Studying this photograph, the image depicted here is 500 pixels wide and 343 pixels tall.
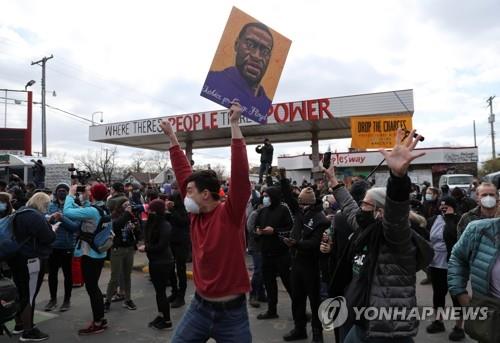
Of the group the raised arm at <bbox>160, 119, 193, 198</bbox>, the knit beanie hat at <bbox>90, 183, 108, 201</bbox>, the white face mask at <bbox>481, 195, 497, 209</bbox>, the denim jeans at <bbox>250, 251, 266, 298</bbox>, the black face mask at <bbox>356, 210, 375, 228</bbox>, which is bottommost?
the denim jeans at <bbox>250, 251, 266, 298</bbox>

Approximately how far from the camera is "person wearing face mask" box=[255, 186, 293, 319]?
6246mm

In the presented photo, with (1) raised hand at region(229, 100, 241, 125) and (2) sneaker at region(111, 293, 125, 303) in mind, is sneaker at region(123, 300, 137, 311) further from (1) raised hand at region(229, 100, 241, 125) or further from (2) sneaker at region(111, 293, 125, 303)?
(1) raised hand at region(229, 100, 241, 125)

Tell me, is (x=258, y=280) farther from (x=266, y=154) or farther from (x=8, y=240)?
(x=266, y=154)

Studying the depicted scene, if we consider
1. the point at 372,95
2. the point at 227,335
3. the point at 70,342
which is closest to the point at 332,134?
the point at 372,95

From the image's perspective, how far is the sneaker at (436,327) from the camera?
5.48 m

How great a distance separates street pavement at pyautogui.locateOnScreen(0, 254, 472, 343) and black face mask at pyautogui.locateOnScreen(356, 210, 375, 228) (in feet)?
9.50

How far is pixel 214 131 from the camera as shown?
22938mm

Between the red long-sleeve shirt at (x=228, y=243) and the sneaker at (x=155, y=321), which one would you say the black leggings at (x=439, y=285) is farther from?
the red long-sleeve shirt at (x=228, y=243)

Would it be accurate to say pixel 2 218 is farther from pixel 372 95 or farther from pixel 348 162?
pixel 348 162

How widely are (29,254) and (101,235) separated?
37.4 inches

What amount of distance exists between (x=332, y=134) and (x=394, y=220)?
916 inches

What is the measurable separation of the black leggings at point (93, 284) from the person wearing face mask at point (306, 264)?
2.53m

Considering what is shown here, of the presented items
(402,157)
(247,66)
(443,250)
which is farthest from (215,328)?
(443,250)

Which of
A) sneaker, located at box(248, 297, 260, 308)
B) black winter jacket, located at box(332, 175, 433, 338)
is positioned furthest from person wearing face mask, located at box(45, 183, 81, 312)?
black winter jacket, located at box(332, 175, 433, 338)
